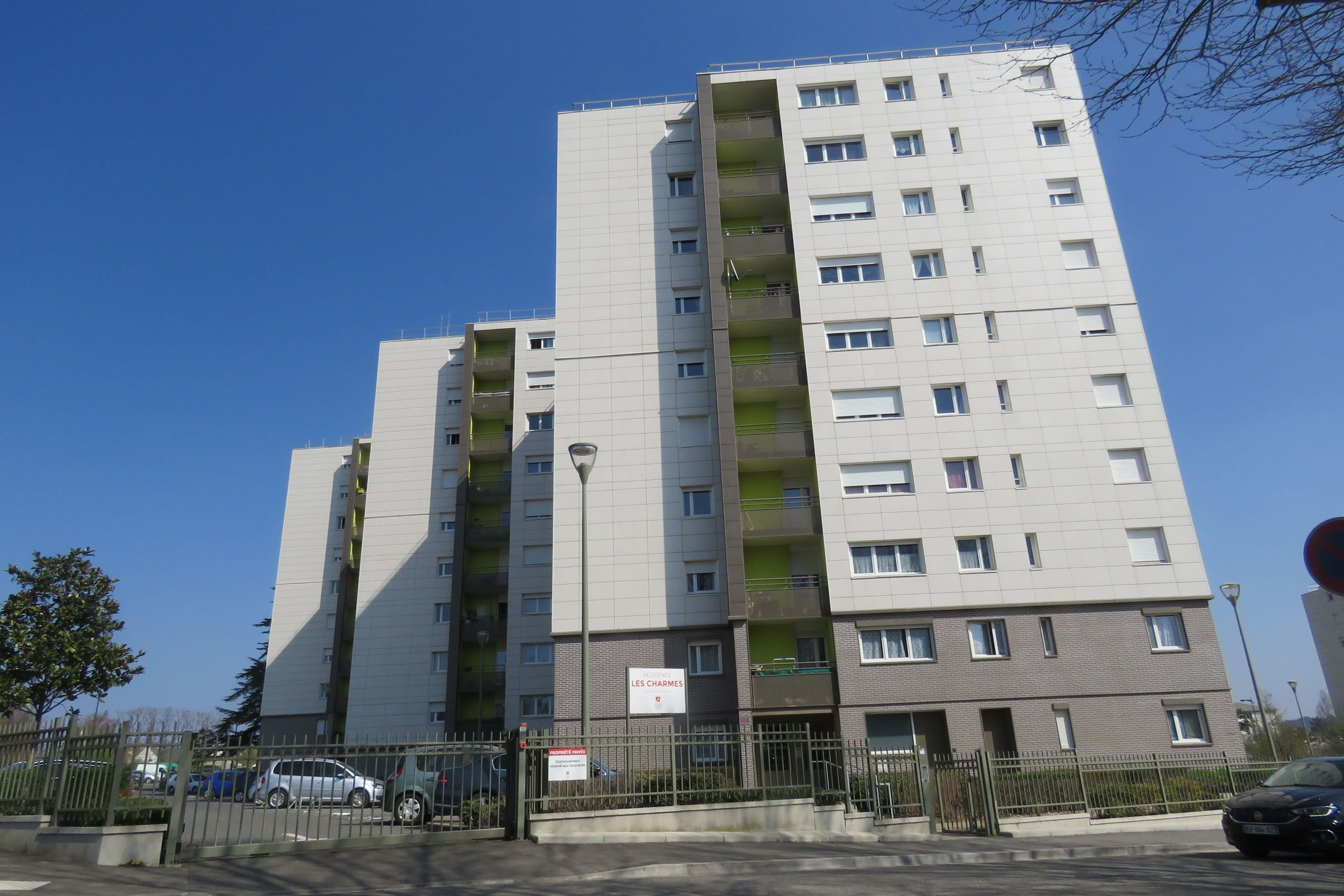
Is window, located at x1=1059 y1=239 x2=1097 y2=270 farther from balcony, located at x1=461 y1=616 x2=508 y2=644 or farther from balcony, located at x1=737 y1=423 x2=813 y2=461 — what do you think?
balcony, located at x1=461 y1=616 x2=508 y2=644

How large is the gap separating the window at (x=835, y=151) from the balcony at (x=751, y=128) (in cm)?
146

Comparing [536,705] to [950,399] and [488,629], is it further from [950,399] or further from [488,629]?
[950,399]

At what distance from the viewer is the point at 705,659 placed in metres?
27.5

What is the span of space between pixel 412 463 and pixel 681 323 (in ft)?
73.3

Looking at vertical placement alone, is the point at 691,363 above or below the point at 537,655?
above

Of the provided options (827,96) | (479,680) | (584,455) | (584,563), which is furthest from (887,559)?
(479,680)

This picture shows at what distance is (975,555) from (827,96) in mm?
19113

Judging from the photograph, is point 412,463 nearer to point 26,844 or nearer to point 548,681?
point 548,681

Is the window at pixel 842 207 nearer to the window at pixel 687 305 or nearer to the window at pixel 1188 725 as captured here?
the window at pixel 687 305

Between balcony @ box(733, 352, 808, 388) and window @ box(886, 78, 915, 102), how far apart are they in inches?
463

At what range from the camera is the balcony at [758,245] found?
31058 mm

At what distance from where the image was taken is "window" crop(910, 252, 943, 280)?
30594 mm

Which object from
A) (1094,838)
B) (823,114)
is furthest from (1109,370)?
(1094,838)

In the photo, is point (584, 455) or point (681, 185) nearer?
point (584, 455)
